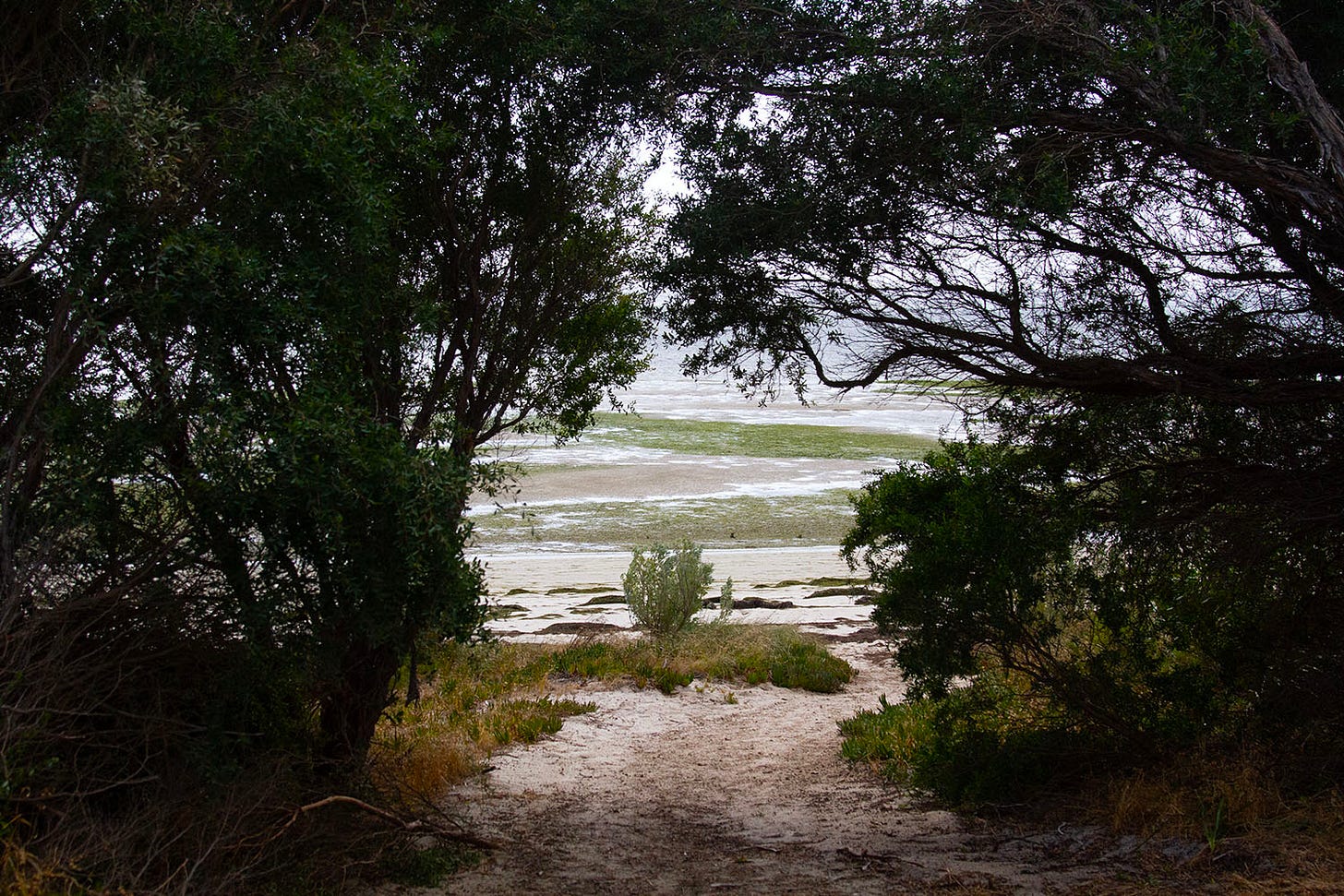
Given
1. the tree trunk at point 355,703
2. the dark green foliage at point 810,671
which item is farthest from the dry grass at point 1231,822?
the dark green foliage at point 810,671

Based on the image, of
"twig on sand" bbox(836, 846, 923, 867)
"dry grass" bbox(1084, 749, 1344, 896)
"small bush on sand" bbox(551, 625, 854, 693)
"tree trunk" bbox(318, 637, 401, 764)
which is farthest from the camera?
"small bush on sand" bbox(551, 625, 854, 693)

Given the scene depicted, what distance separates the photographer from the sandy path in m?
5.93

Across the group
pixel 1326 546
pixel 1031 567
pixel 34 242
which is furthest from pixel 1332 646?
pixel 34 242

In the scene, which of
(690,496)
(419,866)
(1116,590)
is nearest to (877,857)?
(1116,590)

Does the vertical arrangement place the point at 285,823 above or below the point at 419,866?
above

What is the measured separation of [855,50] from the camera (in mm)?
6293

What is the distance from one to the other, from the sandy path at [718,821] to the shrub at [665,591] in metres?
2.21

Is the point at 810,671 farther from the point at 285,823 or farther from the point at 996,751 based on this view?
the point at 285,823

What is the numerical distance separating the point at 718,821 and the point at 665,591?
18.3 ft

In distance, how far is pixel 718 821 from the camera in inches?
291

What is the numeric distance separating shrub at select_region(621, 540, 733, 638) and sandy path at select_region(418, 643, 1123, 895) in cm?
221

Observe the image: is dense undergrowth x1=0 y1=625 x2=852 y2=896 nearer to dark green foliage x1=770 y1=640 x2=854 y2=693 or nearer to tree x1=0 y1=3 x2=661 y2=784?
tree x1=0 y1=3 x2=661 y2=784

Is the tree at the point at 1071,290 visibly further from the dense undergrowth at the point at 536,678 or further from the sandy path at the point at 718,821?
the dense undergrowth at the point at 536,678

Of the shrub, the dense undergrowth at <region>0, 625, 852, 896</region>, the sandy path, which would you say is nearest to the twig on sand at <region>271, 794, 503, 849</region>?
the dense undergrowth at <region>0, 625, 852, 896</region>
